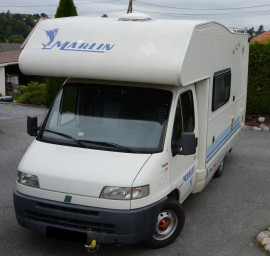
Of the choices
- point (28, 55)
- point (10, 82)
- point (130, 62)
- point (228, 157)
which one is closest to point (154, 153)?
point (130, 62)

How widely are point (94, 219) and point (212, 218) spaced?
102 inches

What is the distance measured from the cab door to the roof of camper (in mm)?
796

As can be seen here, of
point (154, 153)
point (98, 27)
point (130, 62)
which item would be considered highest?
point (98, 27)

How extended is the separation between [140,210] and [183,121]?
161cm

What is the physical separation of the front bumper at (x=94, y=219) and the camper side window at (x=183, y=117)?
107cm

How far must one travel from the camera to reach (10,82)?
34.2 metres

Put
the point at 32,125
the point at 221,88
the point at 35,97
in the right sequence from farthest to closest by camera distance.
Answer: the point at 35,97, the point at 221,88, the point at 32,125

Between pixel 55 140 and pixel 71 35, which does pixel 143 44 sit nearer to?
pixel 71 35

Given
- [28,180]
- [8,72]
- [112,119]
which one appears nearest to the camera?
[28,180]

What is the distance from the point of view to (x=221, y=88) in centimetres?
763

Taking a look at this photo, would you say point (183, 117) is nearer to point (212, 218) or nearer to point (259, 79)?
point (212, 218)

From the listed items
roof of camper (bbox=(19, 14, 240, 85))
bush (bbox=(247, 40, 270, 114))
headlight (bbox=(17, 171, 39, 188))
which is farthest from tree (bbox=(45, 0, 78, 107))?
headlight (bbox=(17, 171, 39, 188))

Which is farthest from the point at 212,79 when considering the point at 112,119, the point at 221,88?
the point at 112,119

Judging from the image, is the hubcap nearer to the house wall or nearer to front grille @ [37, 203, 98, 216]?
front grille @ [37, 203, 98, 216]
